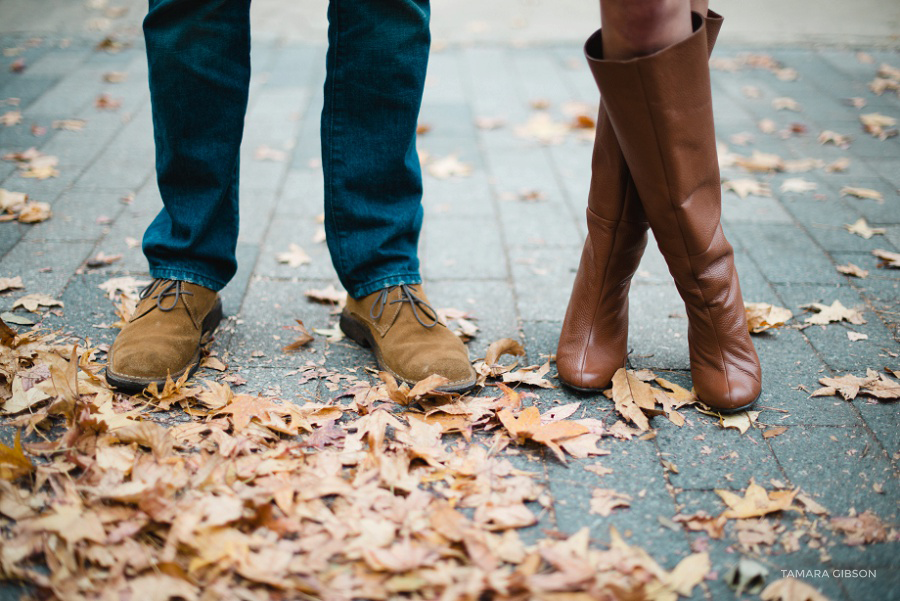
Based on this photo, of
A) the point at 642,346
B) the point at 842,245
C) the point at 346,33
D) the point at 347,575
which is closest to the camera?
the point at 347,575

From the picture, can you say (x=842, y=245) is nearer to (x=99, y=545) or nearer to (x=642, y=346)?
(x=642, y=346)

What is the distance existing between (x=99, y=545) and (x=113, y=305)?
0.99 meters

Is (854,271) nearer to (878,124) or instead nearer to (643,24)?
(643,24)

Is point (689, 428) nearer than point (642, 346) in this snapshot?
Yes

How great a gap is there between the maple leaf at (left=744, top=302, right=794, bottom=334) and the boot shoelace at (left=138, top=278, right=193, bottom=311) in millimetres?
1530

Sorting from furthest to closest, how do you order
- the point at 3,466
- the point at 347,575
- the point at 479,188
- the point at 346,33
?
the point at 479,188
the point at 346,33
the point at 3,466
the point at 347,575

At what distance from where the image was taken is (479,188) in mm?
2949

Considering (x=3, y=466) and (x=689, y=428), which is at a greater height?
(x=3, y=466)

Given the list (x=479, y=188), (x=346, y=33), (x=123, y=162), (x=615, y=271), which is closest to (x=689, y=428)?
(x=615, y=271)

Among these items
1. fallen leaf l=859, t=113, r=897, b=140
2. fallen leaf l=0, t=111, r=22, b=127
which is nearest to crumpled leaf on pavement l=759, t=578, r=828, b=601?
fallen leaf l=859, t=113, r=897, b=140

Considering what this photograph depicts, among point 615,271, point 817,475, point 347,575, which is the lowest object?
point 817,475

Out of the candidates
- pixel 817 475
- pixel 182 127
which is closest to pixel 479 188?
pixel 182 127

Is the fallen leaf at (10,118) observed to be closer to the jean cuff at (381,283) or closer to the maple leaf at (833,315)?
the jean cuff at (381,283)

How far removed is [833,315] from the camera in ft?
6.81
